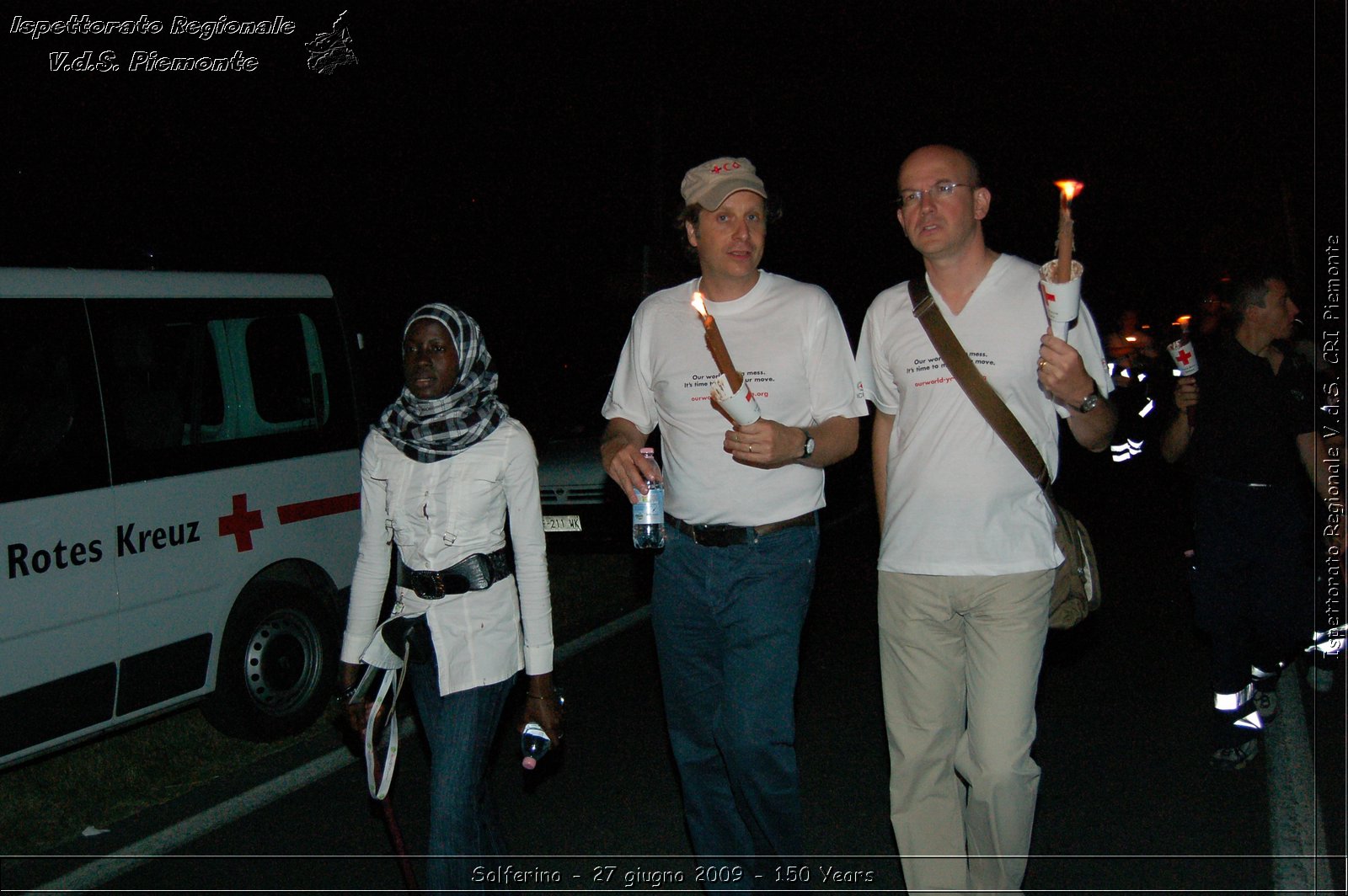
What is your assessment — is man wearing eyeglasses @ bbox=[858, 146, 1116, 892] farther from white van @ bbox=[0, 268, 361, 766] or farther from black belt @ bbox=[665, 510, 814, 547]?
white van @ bbox=[0, 268, 361, 766]

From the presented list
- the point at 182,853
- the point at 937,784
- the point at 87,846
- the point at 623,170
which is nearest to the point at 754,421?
the point at 937,784

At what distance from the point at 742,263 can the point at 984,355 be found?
787mm

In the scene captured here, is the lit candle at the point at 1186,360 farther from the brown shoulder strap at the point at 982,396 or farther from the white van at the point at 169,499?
the white van at the point at 169,499

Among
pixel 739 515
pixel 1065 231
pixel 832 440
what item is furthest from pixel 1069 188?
pixel 739 515

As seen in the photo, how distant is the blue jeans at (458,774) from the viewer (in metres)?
3.25

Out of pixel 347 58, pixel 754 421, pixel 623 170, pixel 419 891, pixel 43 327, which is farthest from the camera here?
pixel 623 170

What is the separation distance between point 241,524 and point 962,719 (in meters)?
3.92

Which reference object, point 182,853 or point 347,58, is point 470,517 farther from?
point 347,58

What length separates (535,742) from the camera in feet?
11.0

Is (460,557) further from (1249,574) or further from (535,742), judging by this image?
(1249,574)

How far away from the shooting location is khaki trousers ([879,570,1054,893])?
351 cm

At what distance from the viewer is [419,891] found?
140 inches

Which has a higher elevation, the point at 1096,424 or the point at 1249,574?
the point at 1096,424

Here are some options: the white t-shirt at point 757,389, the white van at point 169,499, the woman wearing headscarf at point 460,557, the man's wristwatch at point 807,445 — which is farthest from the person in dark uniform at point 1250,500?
the white van at point 169,499
